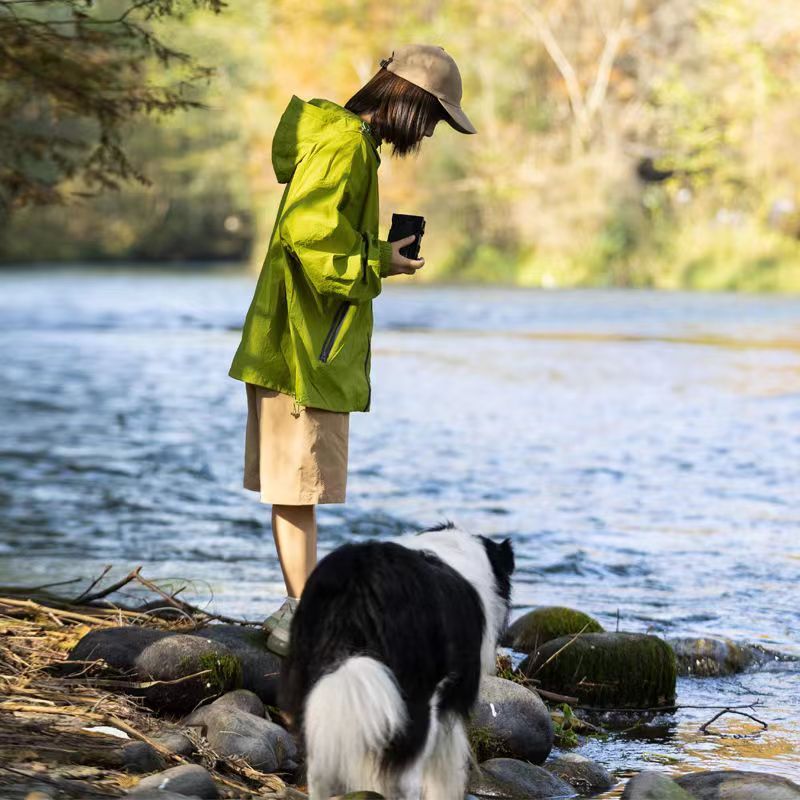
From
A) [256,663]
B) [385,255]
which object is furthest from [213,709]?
[385,255]

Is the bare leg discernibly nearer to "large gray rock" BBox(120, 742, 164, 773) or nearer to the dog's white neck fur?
the dog's white neck fur

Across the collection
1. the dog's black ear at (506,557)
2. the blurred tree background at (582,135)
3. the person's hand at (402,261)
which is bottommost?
the dog's black ear at (506,557)

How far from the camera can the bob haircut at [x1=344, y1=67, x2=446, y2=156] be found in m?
4.98

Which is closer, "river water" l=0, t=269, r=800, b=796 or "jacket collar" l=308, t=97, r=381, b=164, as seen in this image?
"jacket collar" l=308, t=97, r=381, b=164

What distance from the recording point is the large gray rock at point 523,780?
4648 millimetres

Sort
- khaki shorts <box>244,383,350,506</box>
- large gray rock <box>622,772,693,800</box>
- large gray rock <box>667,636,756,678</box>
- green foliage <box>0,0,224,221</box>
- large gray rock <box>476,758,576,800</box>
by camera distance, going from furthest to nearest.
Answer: green foliage <box>0,0,224,221</box>, large gray rock <box>667,636,756,678</box>, khaki shorts <box>244,383,350,506</box>, large gray rock <box>476,758,576,800</box>, large gray rock <box>622,772,693,800</box>

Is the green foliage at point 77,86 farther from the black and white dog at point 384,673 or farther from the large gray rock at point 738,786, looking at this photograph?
the large gray rock at point 738,786

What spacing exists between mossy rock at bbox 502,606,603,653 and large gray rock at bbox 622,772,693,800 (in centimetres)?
192

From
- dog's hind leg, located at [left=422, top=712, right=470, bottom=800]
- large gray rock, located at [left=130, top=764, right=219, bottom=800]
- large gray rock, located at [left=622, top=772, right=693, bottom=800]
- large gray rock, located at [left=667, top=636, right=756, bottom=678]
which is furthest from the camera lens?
large gray rock, located at [left=667, top=636, right=756, bottom=678]

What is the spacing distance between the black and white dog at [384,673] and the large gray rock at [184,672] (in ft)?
2.88

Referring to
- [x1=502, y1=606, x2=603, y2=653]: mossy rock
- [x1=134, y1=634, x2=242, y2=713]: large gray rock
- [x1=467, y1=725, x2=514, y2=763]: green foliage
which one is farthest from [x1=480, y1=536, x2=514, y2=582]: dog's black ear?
[x1=502, y1=606, x2=603, y2=653]: mossy rock

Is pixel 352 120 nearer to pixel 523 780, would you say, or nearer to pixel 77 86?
pixel 523 780

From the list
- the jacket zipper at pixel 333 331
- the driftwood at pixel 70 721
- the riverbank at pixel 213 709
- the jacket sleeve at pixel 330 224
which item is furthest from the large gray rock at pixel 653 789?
the jacket sleeve at pixel 330 224

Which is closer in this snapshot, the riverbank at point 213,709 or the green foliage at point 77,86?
the riverbank at point 213,709
